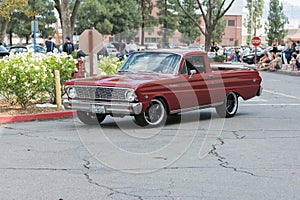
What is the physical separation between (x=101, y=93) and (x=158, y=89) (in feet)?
3.78

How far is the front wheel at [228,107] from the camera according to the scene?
14.6 meters

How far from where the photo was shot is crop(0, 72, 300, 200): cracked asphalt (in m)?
7.29

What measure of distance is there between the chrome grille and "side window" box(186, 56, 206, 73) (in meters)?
2.25

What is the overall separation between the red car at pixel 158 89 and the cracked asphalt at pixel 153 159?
39 centimetres

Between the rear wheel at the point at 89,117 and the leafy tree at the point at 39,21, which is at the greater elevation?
the leafy tree at the point at 39,21

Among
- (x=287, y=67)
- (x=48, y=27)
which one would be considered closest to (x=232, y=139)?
(x=287, y=67)

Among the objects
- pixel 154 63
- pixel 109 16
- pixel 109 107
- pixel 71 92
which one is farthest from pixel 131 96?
pixel 109 16

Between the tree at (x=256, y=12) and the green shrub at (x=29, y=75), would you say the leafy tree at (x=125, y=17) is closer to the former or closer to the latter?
the tree at (x=256, y=12)

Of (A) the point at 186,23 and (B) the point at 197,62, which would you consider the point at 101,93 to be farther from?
(A) the point at 186,23

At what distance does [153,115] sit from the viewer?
1262cm

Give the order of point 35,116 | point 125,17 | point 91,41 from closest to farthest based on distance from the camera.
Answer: point 35,116, point 91,41, point 125,17

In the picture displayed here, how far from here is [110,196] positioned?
276 inches

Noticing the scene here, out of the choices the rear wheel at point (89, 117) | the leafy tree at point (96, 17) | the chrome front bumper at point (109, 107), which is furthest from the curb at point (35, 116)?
the leafy tree at point (96, 17)

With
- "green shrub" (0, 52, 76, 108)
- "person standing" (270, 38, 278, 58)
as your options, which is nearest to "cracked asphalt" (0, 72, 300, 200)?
"green shrub" (0, 52, 76, 108)
